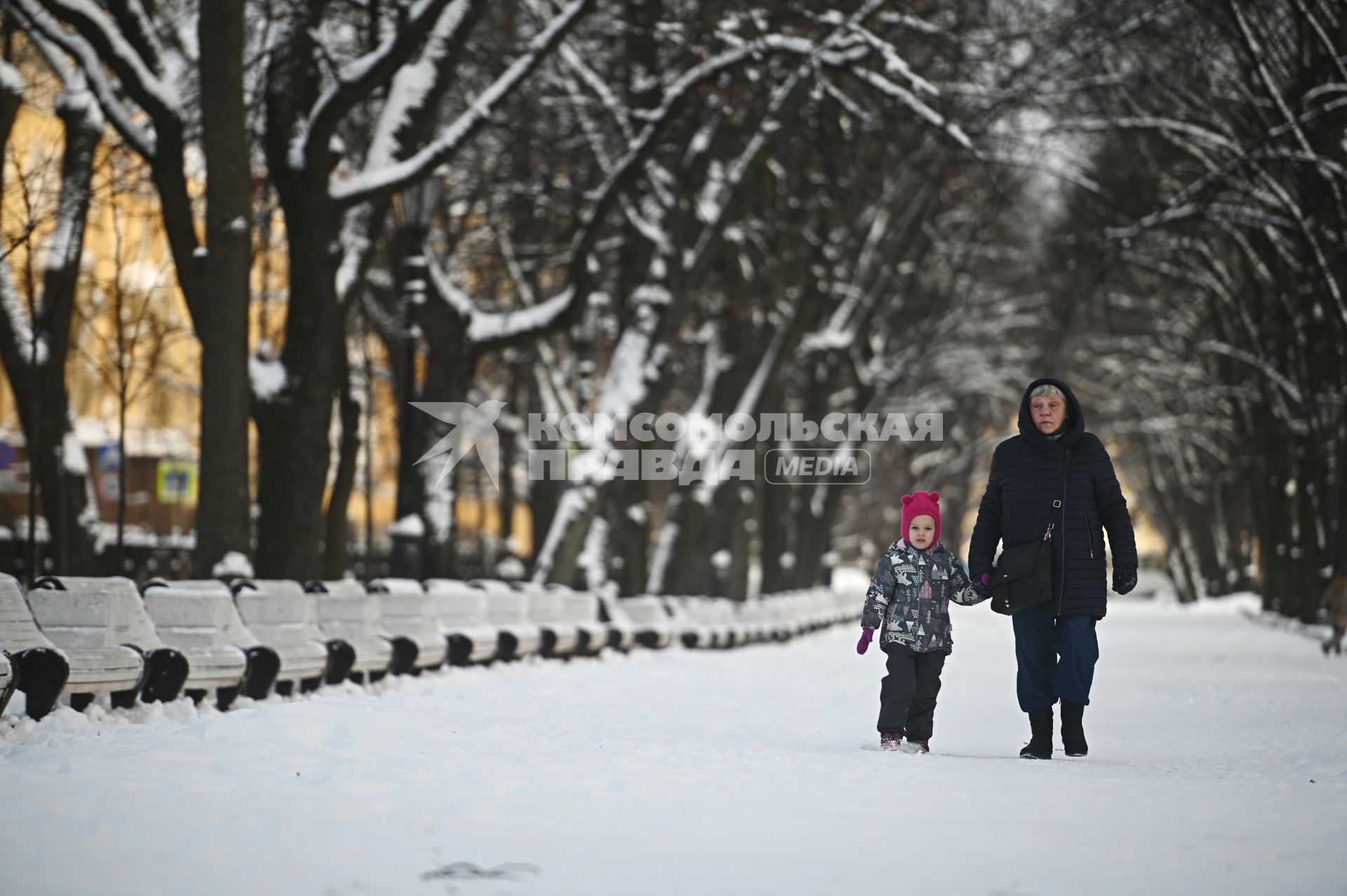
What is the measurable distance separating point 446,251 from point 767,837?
66.9 feet

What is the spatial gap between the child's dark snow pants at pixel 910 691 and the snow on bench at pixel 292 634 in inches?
156

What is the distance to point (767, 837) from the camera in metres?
6.09

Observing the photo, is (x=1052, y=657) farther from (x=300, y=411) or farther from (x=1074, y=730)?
(x=300, y=411)

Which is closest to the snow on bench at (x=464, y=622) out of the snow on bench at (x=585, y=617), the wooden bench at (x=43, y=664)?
the snow on bench at (x=585, y=617)

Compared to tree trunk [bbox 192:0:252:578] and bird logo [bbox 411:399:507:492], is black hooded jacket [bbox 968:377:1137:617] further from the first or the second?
bird logo [bbox 411:399:507:492]

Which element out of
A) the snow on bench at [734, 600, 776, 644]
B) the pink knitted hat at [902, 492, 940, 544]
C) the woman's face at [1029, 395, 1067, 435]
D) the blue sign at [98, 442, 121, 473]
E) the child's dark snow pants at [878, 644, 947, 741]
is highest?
the blue sign at [98, 442, 121, 473]

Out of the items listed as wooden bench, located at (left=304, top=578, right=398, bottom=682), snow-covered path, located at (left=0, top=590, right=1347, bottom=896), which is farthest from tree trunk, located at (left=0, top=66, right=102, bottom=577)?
snow-covered path, located at (left=0, top=590, right=1347, bottom=896)

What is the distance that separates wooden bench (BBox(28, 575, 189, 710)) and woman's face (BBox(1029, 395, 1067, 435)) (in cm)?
463

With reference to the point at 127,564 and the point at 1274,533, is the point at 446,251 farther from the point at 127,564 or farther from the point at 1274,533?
the point at 1274,533

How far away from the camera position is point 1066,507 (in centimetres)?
921

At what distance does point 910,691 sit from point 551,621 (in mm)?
10240

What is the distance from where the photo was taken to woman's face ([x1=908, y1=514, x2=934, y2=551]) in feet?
31.3

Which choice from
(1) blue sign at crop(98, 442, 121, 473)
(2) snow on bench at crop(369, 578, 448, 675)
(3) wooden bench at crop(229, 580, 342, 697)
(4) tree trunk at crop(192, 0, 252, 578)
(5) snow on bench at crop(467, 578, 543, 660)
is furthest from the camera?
(1) blue sign at crop(98, 442, 121, 473)

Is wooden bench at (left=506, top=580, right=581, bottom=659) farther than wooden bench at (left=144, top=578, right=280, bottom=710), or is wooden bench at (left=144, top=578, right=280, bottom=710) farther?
wooden bench at (left=506, top=580, right=581, bottom=659)
